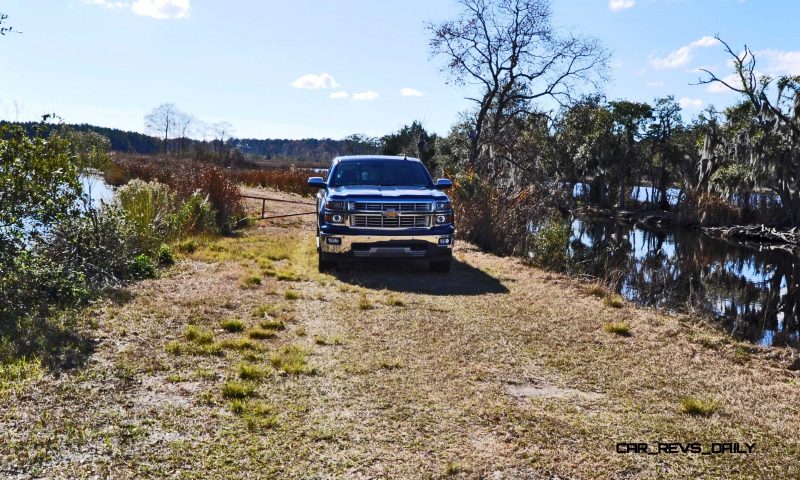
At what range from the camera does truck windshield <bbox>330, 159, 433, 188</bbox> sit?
436 inches

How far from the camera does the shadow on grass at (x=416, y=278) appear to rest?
30.9 ft

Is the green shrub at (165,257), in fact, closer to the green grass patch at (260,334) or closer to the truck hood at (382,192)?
the truck hood at (382,192)

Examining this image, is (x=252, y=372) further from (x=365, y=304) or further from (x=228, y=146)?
(x=228, y=146)

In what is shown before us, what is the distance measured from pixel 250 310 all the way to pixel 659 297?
26.0 feet

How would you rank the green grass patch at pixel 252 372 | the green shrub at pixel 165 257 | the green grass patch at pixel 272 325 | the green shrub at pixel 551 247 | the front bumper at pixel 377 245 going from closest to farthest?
the green grass patch at pixel 252 372, the green grass patch at pixel 272 325, the front bumper at pixel 377 245, the green shrub at pixel 165 257, the green shrub at pixel 551 247

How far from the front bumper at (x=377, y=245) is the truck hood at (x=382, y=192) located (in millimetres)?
656

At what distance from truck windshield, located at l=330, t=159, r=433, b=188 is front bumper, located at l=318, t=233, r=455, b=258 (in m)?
1.46

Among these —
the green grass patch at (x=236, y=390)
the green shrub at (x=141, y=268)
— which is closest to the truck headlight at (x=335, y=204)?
the green shrub at (x=141, y=268)

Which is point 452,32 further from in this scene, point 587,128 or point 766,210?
point 766,210

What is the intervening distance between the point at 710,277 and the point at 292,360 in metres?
14.5

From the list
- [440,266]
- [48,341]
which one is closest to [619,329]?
[440,266]

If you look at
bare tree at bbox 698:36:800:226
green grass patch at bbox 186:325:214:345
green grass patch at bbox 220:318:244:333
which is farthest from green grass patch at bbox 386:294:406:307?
bare tree at bbox 698:36:800:226

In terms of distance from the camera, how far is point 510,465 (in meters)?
3.74

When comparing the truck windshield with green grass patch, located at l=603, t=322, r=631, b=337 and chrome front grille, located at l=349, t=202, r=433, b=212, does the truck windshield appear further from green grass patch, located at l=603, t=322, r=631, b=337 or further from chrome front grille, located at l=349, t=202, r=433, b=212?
green grass patch, located at l=603, t=322, r=631, b=337
